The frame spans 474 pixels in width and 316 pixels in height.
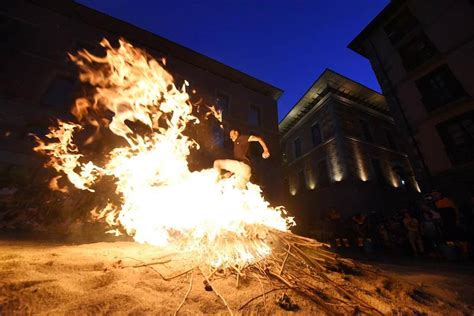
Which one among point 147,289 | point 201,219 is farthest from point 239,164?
point 147,289

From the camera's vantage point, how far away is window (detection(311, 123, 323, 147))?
70.6 feet

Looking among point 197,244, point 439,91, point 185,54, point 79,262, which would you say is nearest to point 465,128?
point 439,91

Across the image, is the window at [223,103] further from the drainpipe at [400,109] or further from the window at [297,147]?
the drainpipe at [400,109]

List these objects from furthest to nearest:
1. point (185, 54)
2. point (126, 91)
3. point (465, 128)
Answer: point (185, 54), point (465, 128), point (126, 91)

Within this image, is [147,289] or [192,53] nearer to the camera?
[147,289]

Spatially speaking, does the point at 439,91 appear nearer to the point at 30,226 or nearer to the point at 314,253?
the point at 314,253

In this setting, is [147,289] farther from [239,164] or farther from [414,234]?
[414,234]

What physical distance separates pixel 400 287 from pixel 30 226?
1046cm

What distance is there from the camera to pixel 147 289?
2635 mm

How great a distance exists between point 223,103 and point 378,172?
1497cm

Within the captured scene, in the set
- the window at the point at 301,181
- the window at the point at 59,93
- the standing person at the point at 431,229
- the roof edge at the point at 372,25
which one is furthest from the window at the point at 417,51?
the window at the point at 59,93

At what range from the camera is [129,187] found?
17.3ft

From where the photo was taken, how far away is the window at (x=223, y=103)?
58.6ft

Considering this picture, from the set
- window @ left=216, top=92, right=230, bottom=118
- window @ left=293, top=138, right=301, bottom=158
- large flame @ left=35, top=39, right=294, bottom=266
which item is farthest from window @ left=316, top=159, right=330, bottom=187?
large flame @ left=35, top=39, right=294, bottom=266
